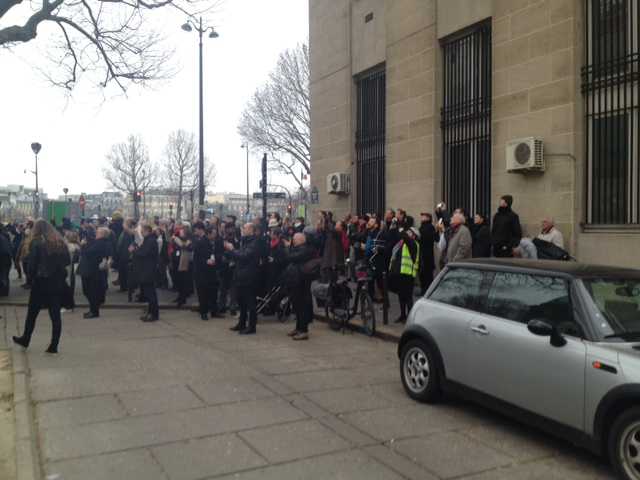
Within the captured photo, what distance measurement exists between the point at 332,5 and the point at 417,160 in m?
6.86

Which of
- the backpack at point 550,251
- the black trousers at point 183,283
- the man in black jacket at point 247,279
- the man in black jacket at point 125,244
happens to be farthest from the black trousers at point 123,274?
the backpack at point 550,251

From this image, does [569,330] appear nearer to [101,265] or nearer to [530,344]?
[530,344]

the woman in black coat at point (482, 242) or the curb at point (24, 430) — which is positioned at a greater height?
the woman in black coat at point (482, 242)

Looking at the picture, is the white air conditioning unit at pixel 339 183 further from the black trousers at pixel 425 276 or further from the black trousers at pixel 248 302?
the black trousers at pixel 248 302

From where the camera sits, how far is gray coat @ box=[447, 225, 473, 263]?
30.0 ft

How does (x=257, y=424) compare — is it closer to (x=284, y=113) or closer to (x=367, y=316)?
(x=367, y=316)

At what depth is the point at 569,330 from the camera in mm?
4402

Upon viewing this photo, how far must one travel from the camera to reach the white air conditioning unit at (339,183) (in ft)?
57.5

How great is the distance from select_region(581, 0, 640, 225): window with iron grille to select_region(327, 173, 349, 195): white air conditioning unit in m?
8.12

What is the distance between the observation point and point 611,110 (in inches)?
393

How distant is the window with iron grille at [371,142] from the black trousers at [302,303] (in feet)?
25.0


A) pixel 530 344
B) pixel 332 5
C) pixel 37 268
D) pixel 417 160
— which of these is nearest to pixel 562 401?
pixel 530 344

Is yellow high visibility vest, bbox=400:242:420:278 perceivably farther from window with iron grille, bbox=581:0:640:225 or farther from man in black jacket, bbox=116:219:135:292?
man in black jacket, bbox=116:219:135:292

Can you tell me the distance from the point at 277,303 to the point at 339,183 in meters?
7.06
